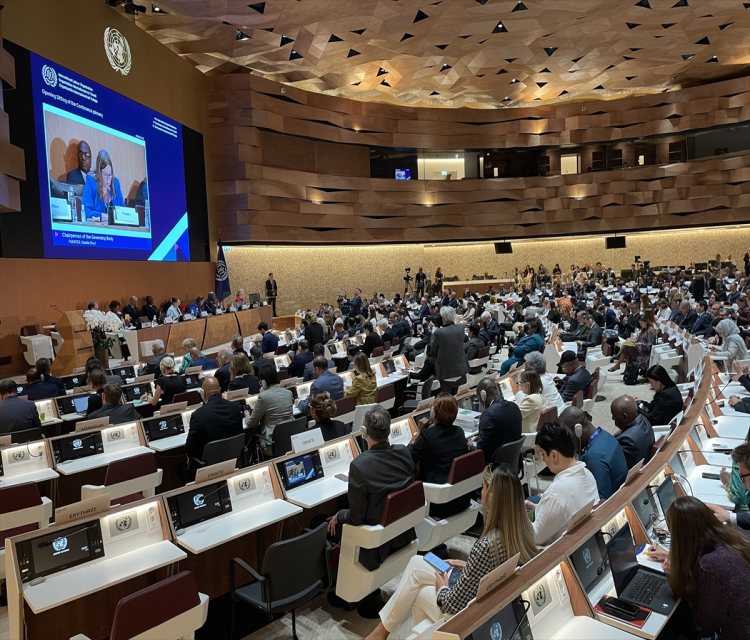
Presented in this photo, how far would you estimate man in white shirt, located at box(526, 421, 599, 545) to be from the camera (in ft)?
9.72

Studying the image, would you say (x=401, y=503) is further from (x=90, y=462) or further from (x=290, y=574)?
(x=90, y=462)

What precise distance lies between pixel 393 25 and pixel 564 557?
17363 millimetres

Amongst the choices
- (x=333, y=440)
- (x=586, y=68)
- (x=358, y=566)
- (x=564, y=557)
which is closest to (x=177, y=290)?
(x=333, y=440)

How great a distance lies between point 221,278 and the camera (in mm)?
18578

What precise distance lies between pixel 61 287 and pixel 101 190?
2.46 m

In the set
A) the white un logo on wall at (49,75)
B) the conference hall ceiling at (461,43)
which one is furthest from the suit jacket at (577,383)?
the conference hall ceiling at (461,43)

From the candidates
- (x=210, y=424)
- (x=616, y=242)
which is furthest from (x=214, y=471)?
(x=616, y=242)

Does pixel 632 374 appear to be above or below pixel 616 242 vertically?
below

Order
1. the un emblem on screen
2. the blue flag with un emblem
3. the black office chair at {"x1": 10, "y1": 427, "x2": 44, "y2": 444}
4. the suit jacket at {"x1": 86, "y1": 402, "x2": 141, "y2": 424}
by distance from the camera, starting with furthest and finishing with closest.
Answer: the blue flag with un emblem < the un emblem on screen < the suit jacket at {"x1": 86, "y1": 402, "x2": 141, "y2": 424} < the black office chair at {"x1": 10, "y1": 427, "x2": 44, "y2": 444}

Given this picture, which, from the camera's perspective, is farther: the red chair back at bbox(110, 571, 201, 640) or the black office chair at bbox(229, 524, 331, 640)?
the black office chair at bbox(229, 524, 331, 640)

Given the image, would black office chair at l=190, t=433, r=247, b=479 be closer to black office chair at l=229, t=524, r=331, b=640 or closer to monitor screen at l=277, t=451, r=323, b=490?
monitor screen at l=277, t=451, r=323, b=490

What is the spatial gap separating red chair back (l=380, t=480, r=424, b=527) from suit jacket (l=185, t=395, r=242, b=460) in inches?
87.4

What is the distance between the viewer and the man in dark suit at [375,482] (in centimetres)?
330

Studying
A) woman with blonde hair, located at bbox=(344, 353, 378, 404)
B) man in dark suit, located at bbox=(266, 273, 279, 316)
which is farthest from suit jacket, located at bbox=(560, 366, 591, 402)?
man in dark suit, located at bbox=(266, 273, 279, 316)
